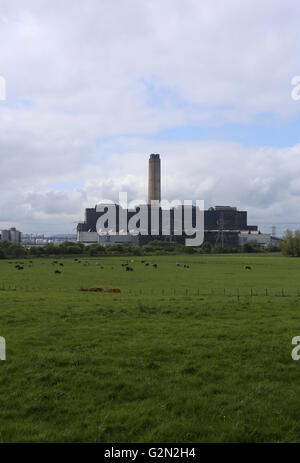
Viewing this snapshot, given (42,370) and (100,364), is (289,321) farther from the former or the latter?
(42,370)

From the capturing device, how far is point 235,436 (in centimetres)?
819

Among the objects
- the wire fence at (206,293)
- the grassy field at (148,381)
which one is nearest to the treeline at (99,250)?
the wire fence at (206,293)

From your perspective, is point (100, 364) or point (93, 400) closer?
point (93, 400)

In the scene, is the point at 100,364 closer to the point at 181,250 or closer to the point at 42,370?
the point at 42,370

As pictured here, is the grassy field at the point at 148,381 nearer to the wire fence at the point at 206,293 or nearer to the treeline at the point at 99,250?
the wire fence at the point at 206,293

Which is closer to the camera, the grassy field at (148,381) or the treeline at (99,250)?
the grassy field at (148,381)

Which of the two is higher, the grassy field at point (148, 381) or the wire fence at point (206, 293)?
the grassy field at point (148, 381)

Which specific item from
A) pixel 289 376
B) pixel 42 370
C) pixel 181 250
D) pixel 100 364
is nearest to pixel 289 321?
pixel 289 376

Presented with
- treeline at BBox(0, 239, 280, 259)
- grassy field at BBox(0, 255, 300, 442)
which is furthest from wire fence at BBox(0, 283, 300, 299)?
treeline at BBox(0, 239, 280, 259)

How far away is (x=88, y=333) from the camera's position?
53.3ft

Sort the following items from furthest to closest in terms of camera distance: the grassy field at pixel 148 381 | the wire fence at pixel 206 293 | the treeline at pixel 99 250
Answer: the treeline at pixel 99 250 < the wire fence at pixel 206 293 < the grassy field at pixel 148 381

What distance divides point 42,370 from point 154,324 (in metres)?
7.30
